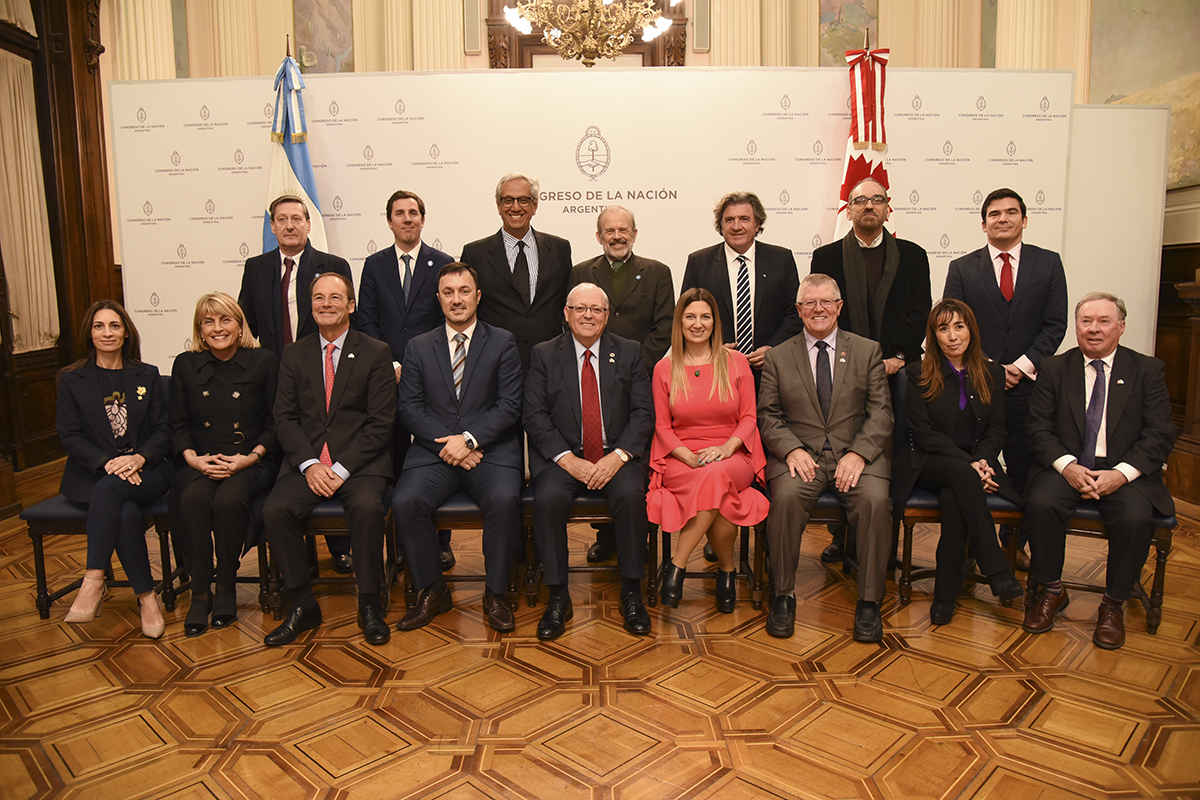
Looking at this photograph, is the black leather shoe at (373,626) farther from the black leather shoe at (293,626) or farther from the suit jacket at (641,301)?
the suit jacket at (641,301)

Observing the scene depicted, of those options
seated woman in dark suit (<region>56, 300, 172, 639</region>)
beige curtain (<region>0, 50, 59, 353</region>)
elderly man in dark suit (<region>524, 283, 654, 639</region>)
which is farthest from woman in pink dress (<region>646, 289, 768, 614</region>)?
beige curtain (<region>0, 50, 59, 353</region>)

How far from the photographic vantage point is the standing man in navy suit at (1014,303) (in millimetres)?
3541

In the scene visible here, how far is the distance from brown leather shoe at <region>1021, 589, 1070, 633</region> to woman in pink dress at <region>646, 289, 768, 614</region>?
1146mm

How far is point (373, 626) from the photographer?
300 centimetres

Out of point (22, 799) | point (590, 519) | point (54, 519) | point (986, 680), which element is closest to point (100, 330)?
point (54, 519)

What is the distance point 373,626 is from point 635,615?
1.06 m

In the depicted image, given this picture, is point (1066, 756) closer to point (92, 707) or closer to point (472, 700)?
point (472, 700)

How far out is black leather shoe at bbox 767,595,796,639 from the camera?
303cm

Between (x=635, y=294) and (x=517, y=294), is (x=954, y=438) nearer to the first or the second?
(x=635, y=294)

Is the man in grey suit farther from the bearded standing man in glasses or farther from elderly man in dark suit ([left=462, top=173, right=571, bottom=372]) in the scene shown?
elderly man in dark suit ([left=462, top=173, right=571, bottom=372])

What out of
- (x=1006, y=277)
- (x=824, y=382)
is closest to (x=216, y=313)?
(x=824, y=382)

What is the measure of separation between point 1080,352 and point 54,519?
4.46 metres

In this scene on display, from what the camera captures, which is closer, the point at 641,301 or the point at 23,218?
the point at 641,301

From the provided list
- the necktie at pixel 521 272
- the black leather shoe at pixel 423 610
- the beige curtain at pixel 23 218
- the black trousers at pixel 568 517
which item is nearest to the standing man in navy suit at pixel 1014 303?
the black trousers at pixel 568 517
